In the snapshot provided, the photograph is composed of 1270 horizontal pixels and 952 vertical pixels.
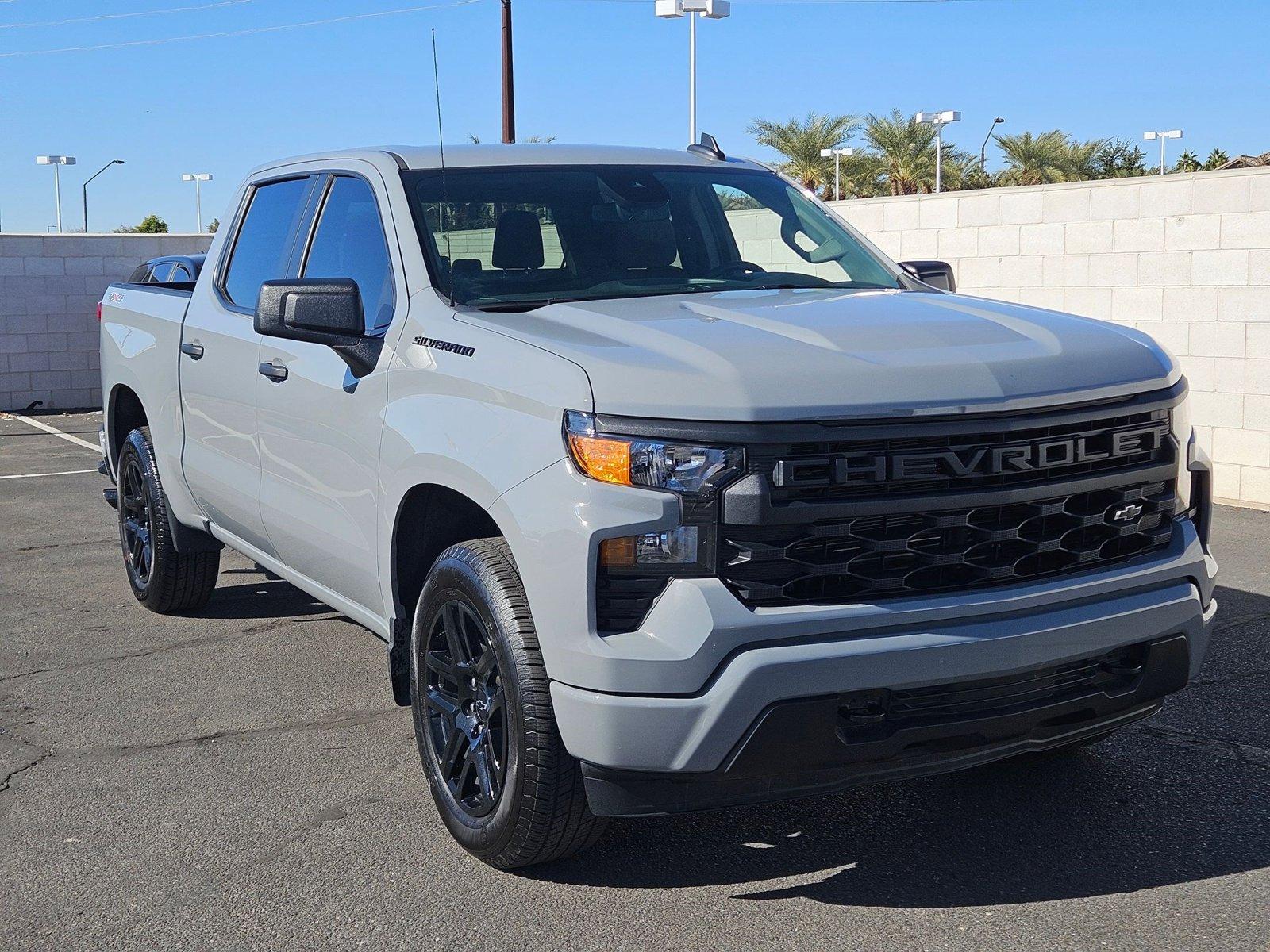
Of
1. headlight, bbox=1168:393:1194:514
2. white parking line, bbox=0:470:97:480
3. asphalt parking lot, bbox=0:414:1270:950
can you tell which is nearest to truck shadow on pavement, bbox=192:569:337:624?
asphalt parking lot, bbox=0:414:1270:950

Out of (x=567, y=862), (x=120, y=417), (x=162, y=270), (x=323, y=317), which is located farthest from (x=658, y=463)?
(x=162, y=270)

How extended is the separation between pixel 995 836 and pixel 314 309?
94.8 inches

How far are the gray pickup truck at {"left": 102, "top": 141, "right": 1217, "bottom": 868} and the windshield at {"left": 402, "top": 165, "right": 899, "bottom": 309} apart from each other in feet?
0.06

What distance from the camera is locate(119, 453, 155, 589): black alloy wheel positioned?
20.9ft

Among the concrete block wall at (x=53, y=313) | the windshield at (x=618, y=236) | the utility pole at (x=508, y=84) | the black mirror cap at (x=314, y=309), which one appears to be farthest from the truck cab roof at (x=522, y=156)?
the utility pole at (x=508, y=84)

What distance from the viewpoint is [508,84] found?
24.9 meters

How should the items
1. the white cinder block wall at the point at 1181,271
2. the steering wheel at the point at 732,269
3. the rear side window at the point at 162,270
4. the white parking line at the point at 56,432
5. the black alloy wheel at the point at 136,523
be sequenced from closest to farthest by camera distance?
the steering wheel at the point at 732,269 < the black alloy wheel at the point at 136,523 < the white cinder block wall at the point at 1181,271 < the white parking line at the point at 56,432 < the rear side window at the point at 162,270

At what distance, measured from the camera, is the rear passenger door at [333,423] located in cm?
410

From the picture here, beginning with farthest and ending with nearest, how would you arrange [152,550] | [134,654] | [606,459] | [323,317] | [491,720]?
[152,550] < [134,654] < [323,317] < [491,720] < [606,459]

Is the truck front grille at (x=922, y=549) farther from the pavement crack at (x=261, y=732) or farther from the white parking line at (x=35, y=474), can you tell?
the white parking line at (x=35, y=474)

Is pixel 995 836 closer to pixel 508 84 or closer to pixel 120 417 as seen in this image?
pixel 120 417

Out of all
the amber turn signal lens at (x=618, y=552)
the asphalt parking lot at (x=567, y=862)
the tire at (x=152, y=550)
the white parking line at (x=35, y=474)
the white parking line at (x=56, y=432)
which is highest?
the amber turn signal lens at (x=618, y=552)

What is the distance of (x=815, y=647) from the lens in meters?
2.99

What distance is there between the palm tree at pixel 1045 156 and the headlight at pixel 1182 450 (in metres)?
30.0
